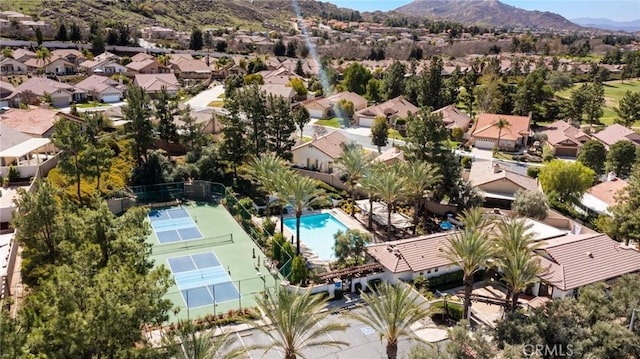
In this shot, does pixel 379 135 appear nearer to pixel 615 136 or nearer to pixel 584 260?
pixel 584 260

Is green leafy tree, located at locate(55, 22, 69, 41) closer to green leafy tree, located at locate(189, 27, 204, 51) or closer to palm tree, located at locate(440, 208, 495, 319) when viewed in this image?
green leafy tree, located at locate(189, 27, 204, 51)

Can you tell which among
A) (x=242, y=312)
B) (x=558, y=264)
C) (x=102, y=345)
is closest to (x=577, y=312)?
(x=558, y=264)

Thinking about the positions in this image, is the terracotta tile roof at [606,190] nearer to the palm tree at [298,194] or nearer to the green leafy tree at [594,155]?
the green leafy tree at [594,155]

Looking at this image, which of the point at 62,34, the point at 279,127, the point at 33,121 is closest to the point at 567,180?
the point at 279,127

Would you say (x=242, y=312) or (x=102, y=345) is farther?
(x=242, y=312)

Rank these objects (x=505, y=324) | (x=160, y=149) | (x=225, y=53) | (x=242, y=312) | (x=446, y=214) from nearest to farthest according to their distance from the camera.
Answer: (x=505, y=324)
(x=242, y=312)
(x=446, y=214)
(x=160, y=149)
(x=225, y=53)

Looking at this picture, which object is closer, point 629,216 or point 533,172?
point 629,216

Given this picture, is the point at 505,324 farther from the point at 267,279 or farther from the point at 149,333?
the point at 149,333
